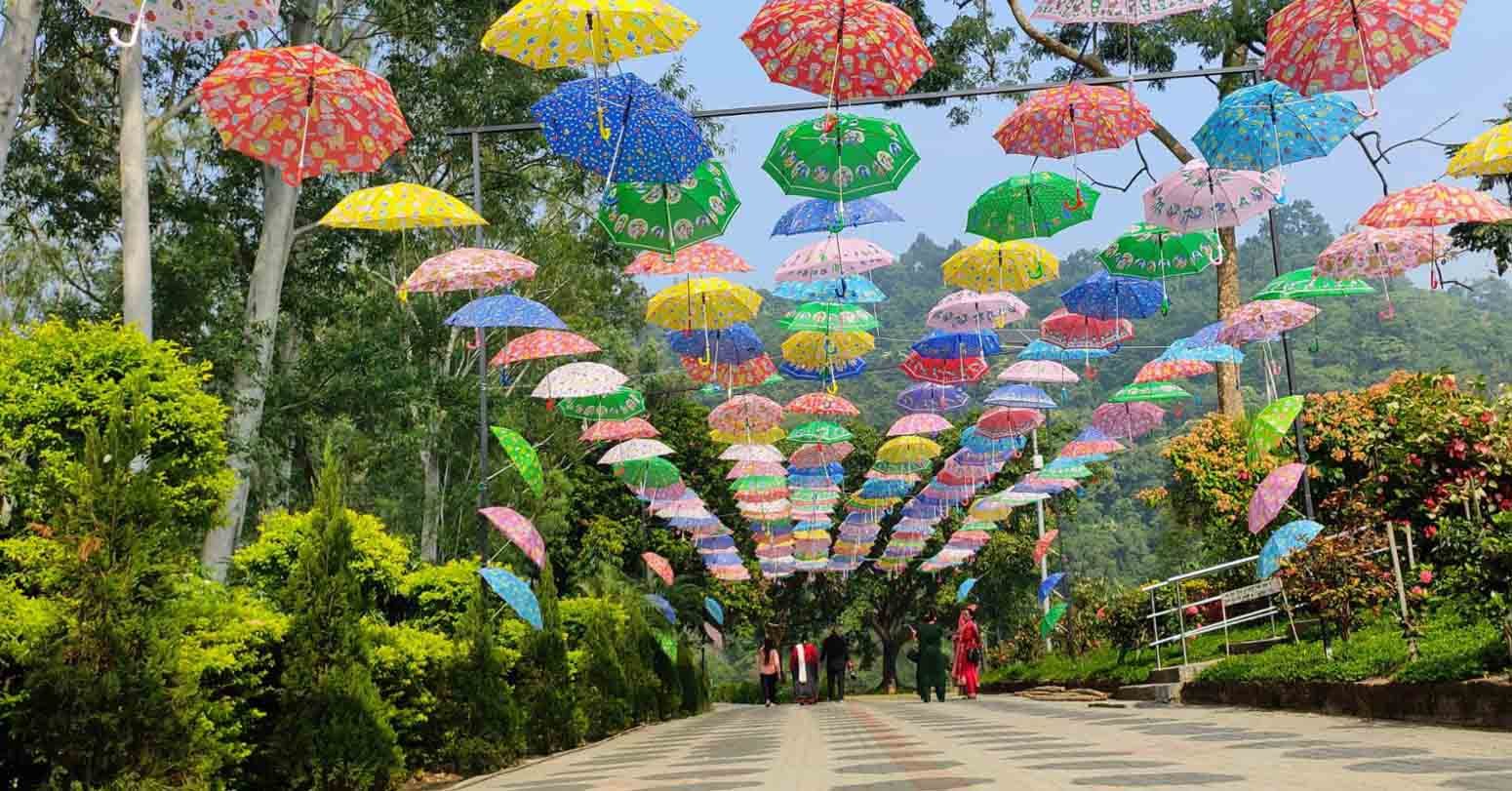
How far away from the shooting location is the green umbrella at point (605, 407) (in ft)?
67.7

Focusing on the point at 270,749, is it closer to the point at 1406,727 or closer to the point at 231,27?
the point at 231,27

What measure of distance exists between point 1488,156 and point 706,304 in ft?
29.5

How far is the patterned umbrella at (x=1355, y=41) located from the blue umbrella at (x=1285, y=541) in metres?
5.85

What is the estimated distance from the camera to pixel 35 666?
6.87 metres

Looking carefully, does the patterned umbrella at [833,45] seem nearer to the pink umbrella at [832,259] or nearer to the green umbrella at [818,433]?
the pink umbrella at [832,259]

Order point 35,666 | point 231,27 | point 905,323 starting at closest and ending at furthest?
point 35,666 → point 231,27 → point 905,323

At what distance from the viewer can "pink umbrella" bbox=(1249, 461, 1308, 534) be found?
1552 centimetres

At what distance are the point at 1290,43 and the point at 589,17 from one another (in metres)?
5.41

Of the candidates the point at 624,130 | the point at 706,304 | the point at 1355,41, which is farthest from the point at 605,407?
the point at 1355,41

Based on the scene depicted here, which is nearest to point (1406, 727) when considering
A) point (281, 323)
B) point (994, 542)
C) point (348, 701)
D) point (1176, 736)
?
point (1176, 736)

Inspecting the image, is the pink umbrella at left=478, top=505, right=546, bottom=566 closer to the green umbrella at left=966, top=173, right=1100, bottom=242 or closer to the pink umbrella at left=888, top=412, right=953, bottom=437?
the green umbrella at left=966, top=173, right=1100, bottom=242

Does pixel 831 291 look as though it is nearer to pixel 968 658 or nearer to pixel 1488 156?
pixel 1488 156

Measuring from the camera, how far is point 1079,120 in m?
12.5

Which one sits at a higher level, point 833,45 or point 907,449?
point 833,45
